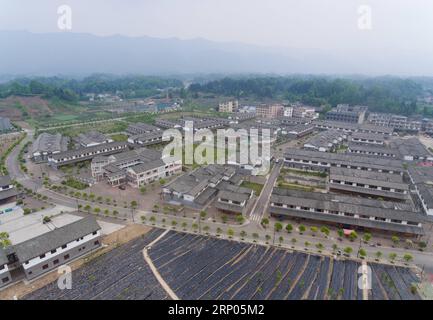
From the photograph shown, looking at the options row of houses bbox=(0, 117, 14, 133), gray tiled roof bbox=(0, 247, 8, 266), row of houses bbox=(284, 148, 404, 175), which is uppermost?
row of houses bbox=(0, 117, 14, 133)

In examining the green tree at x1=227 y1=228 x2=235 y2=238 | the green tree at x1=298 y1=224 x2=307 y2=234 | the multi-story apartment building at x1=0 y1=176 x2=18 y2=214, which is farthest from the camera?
the multi-story apartment building at x1=0 y1=176 x2=18 y2=214

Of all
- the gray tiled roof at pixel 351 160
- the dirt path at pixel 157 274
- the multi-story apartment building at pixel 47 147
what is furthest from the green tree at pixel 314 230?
the multi-story apartment building at pixel 47 147

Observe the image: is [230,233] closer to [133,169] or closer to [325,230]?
[325,230]

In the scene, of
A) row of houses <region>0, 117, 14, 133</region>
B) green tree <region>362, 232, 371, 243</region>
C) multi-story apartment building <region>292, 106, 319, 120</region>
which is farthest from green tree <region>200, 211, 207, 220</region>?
row of houses <region>0, 117, 14, 133</region>

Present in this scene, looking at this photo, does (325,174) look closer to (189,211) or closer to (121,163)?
(189,211)

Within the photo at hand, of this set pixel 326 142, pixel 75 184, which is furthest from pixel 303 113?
pixel 75 184

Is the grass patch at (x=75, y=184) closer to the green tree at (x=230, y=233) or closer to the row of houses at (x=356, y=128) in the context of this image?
the green tree at (x=230, y=233)

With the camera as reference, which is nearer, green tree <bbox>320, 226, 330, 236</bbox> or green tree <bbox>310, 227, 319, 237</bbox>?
green tree <bbox>320, 226, 330, 236</bbox>

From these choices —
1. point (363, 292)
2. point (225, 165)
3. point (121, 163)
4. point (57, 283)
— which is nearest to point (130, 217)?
point (57, 283)

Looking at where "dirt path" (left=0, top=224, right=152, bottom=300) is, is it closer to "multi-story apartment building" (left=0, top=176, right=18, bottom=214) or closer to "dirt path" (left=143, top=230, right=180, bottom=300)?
"dirt path" (left=143, top=230, right=180, bottom=300)
